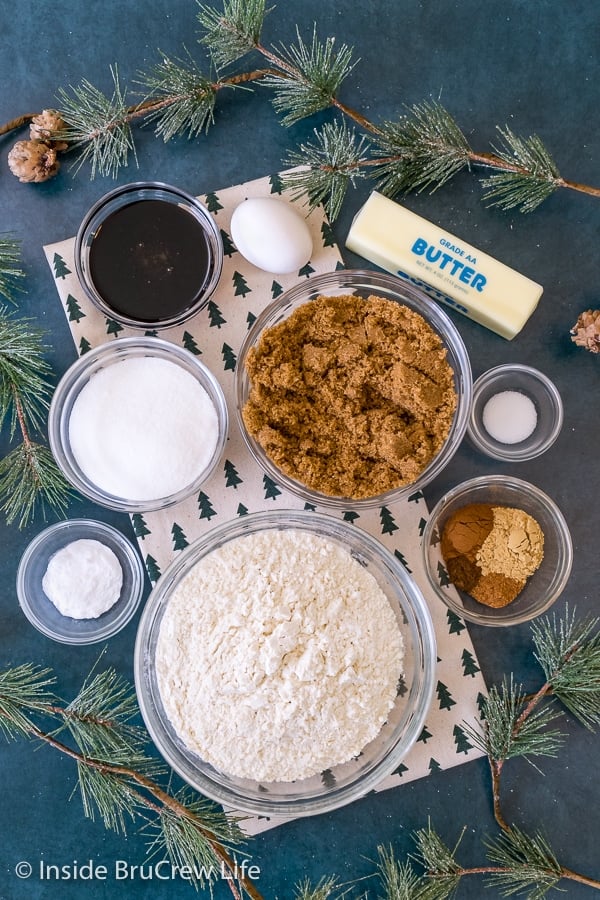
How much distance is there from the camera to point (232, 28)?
49.4 inches

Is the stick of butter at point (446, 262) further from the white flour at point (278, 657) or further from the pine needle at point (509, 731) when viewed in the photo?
the pine needle at point (509, 731)

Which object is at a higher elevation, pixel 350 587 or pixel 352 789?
pixel 350 587

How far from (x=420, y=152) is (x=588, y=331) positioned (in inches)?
17.6

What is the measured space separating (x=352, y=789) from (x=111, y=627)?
0.53 metres

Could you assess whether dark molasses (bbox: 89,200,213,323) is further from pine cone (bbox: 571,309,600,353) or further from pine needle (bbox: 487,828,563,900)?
pine needle (bbox: 487,828,563,900)

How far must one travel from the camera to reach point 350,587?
120cm

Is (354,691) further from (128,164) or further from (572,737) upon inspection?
(128,164)

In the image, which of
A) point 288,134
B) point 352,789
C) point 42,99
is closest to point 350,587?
point 352,789

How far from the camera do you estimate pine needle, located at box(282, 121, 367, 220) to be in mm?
1284

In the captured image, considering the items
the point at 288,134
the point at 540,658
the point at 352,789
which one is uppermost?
the point at 288,134

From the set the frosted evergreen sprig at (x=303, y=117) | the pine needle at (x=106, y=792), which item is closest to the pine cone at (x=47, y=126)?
the frosted evergreen sprig at (x=303, y=117)

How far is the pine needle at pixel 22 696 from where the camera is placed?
1.30m

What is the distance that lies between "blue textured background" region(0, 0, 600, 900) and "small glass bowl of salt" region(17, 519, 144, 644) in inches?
1.4

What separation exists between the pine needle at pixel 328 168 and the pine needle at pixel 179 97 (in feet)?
0.59
